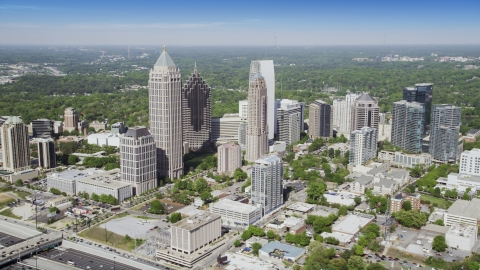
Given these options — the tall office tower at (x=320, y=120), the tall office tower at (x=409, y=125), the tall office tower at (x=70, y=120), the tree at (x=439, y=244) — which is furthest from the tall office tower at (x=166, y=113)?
the tall office tower at (x=409, y=125)

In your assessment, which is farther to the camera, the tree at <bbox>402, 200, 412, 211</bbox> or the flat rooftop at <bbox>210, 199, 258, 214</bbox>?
the tree at <bbox>402, 200, 412, 211</bbox>

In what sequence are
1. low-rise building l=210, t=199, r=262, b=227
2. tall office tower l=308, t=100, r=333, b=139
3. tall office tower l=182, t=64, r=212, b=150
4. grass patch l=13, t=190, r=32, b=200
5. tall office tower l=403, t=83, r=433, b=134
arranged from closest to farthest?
low-rise building l=210, t=199, r=262, b=227, grass patch l=13, t=190, r=32, b=200, tall office tower l=182, t=64, r=212, b=150, tall office tower l=403, t=83, r=433, b=134, tall office tower l=308, t=100, r=333, b=139

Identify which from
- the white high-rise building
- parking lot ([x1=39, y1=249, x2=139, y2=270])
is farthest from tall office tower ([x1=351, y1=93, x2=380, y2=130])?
parking lot ([x1=39, y1=249, x2=139, y2=270])

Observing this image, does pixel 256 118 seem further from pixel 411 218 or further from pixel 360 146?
pixel 411 218

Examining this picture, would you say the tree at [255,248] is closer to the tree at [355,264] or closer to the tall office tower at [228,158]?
the tree at [355,264]

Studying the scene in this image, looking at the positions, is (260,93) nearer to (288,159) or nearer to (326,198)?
(288,159)

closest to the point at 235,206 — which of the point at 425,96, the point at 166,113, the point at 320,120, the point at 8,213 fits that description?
the point at 166,113

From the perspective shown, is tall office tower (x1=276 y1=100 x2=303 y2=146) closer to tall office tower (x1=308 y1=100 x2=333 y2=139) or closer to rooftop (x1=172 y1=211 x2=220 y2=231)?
tall office tower (x1=308 y1=100 x2=333 y2=139)
